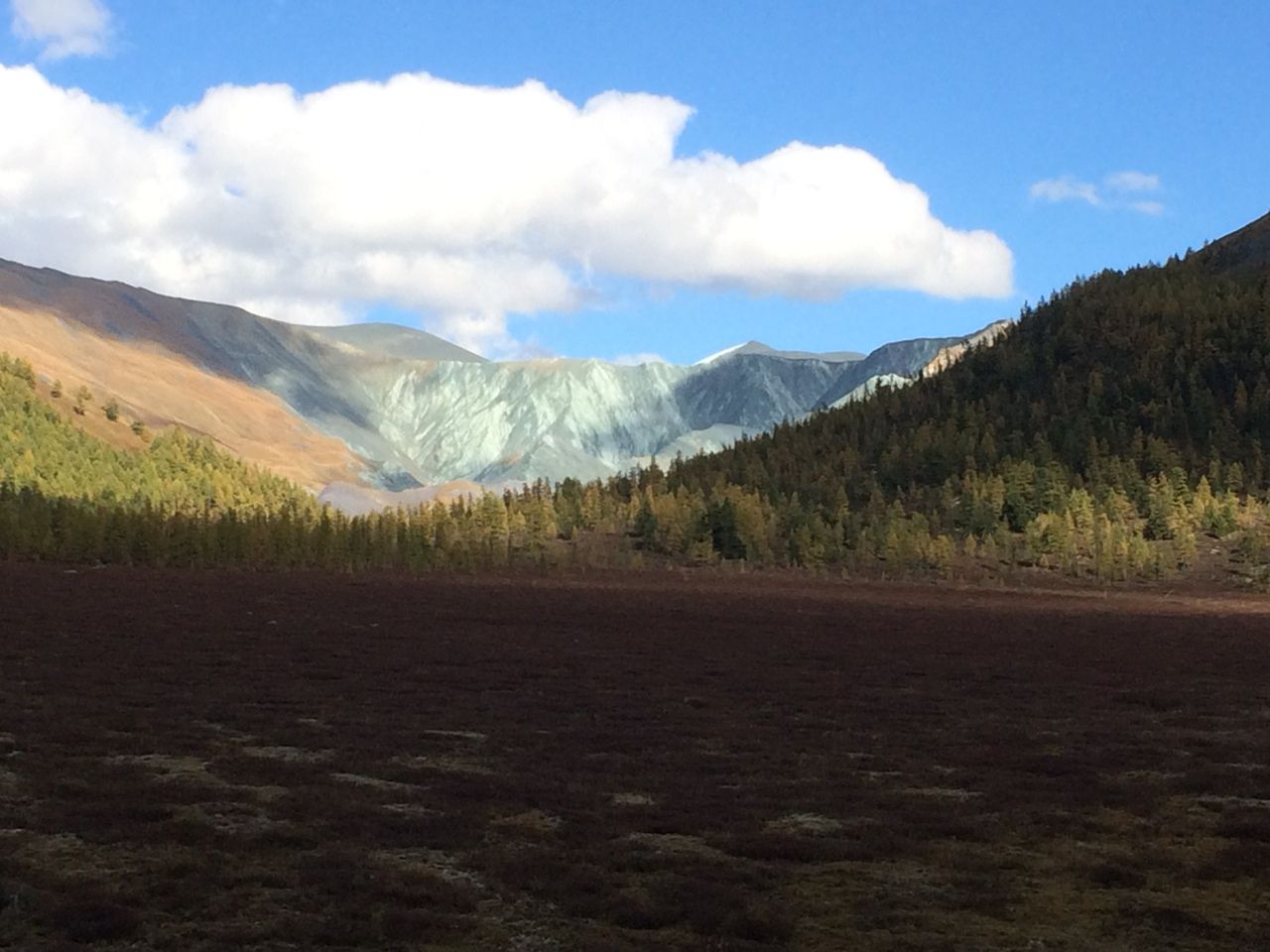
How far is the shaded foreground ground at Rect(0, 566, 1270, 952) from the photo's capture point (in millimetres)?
14750

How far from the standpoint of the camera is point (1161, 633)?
76438 millimetres

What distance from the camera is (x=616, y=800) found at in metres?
22.0

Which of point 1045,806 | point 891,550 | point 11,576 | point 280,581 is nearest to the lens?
point 1045,806

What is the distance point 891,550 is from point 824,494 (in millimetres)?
37216

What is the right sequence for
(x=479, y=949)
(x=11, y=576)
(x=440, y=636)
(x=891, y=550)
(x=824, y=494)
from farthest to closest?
(x=824, y=494) → (x=891, y=550) → (x=11, y=576) → (x=440, y=636) → (x=479, y=949)

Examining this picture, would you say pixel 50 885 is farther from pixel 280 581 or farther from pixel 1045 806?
pixel 280 581

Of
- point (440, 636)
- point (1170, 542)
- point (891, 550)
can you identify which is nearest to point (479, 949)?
point (440, 636)

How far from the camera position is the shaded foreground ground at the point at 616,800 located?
1475cm

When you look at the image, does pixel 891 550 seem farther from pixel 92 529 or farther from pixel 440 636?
pixel 440 636

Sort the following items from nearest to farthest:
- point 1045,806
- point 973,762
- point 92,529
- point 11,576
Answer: point 1045,806 < point 973,762 < point 11,576 < point 92,529

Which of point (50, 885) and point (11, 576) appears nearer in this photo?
point (50, 885)

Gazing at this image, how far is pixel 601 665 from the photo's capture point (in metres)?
48.7

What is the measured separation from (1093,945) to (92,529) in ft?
446

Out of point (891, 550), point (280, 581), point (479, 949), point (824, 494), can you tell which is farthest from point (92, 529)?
point (479, 949)
